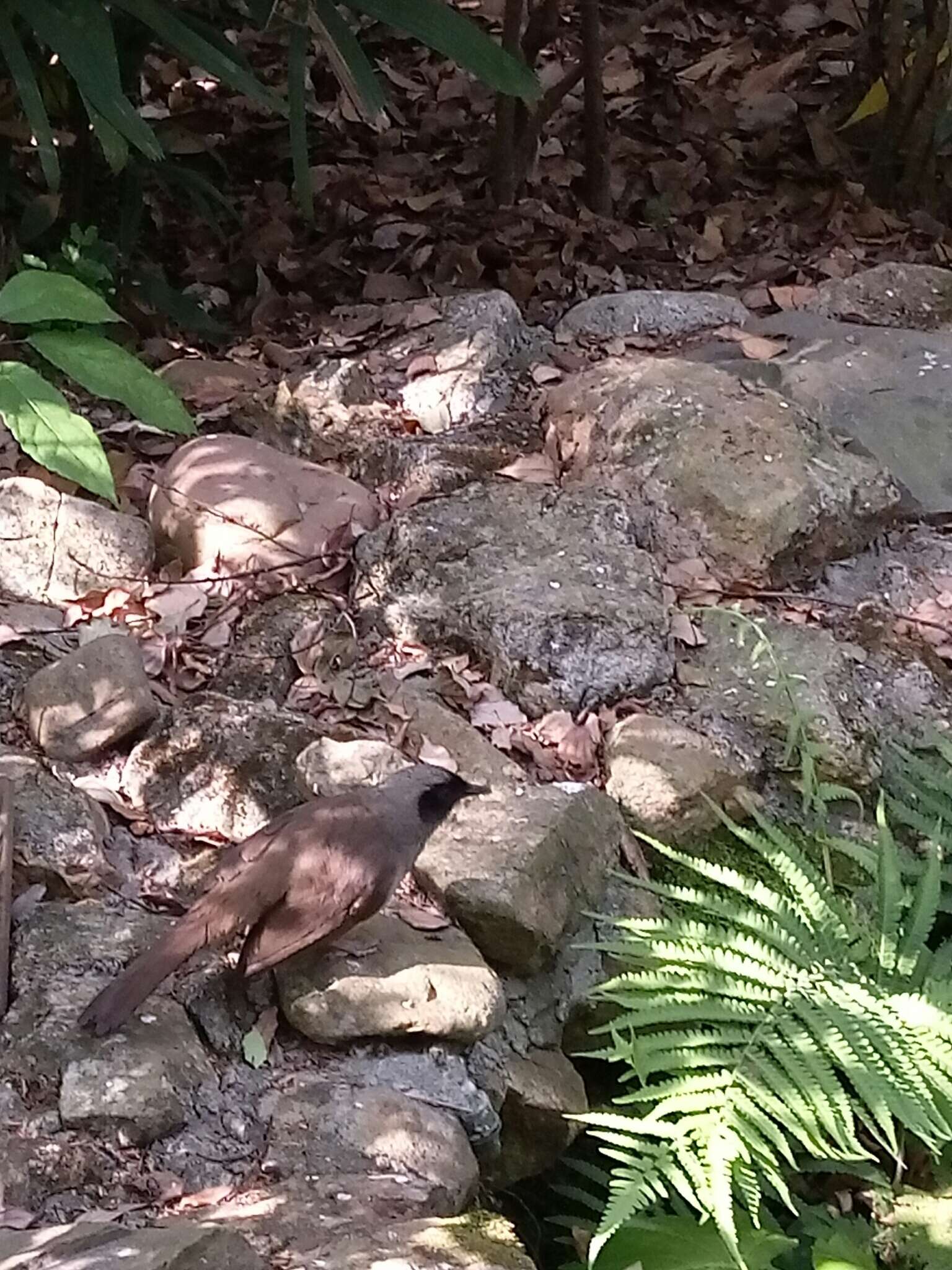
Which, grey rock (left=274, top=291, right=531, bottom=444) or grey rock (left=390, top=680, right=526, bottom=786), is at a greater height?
grey rock (left=274, top=291, right=531, bottom=444)

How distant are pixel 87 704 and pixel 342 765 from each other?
586 millimetres

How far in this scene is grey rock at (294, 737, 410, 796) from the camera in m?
3.26

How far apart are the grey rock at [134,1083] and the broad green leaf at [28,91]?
2.68 m

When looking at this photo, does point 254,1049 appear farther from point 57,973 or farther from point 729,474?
point 729,474

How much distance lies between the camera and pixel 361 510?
4.13 metres

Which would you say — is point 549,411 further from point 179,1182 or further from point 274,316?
point 179,1182

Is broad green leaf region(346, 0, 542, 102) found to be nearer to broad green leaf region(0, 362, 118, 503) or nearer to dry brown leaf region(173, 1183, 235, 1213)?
broad green leaf region(0, 362, 118, 503)

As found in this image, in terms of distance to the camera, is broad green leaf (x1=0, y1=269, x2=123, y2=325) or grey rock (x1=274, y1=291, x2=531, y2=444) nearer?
broad green leaf (x1=0, y1=269, x2=123, y2=325)

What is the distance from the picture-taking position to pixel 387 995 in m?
2.82

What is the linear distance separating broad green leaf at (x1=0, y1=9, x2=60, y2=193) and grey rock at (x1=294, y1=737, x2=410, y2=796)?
2075 millimetres

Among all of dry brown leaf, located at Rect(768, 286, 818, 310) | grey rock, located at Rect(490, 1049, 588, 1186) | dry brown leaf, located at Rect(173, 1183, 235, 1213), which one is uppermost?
dry brown leaf, located at Rect(768, 286, 818, 310)

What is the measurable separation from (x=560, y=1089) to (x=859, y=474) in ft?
6.42

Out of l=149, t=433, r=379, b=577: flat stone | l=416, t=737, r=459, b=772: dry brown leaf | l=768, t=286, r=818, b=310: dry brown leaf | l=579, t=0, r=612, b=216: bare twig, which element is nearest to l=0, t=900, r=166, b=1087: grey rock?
l=416, t=737, r=459, b=772: dry brown leaf

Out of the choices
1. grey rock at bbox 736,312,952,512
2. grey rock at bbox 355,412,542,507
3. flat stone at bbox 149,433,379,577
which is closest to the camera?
flat stone at bbox 149,433,379,577
